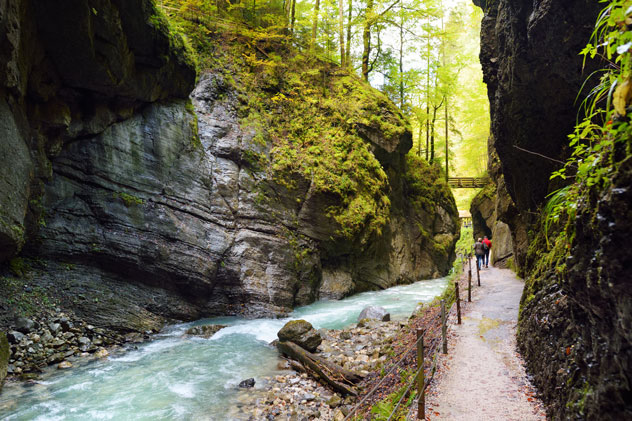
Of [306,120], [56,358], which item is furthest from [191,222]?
[306,120]

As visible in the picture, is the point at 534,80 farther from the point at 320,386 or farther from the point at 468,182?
the point at 468,182

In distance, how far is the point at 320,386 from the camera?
742 cm

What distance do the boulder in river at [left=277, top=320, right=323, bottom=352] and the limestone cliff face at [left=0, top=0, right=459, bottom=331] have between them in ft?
11.2

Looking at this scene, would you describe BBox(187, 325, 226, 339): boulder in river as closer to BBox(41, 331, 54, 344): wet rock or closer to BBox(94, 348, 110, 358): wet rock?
BBox(94, 348, 110, 358): wet rock

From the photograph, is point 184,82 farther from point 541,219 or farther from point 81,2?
point 541,219

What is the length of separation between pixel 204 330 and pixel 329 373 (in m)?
4.96

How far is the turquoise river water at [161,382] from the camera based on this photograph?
6.39m

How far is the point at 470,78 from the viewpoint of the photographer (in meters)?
31.2

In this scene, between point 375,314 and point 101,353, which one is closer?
point 101,353

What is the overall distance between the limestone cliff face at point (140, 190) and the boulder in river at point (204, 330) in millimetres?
1326

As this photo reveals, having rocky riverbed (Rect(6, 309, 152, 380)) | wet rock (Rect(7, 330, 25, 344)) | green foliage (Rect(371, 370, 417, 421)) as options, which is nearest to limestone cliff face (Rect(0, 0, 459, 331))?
rocky riverbed (Rect(6, 309, 152, 380))

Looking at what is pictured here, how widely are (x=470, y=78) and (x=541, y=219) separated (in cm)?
2713

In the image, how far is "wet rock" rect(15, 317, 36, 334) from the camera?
8.24 m

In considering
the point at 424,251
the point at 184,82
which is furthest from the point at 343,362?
the point at 424,251
